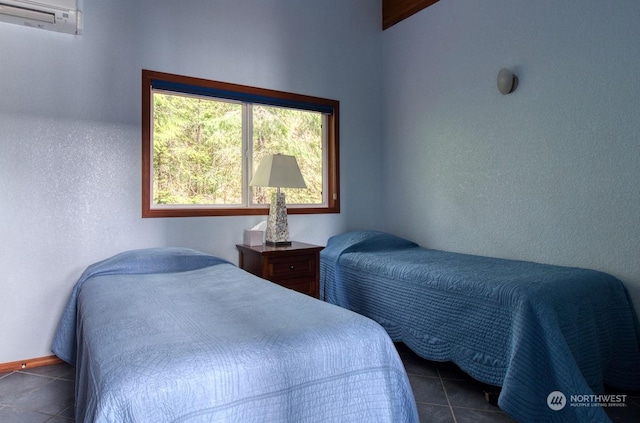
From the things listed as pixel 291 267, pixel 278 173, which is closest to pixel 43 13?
pixel 278 173

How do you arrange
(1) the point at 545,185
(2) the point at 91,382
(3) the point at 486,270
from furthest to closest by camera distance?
(1) the point at 545,185, (3) the point at 486,270, (2) the point at 91,382

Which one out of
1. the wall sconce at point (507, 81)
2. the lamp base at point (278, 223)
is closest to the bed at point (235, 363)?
the lamp base at point (278, 223)

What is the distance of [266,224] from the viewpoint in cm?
317

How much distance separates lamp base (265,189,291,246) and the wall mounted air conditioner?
1.66m

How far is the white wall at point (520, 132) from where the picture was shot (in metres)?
2.29

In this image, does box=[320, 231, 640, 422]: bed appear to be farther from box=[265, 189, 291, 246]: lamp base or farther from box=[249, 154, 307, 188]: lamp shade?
box=[249, 154, 307, 188]: lamp shade

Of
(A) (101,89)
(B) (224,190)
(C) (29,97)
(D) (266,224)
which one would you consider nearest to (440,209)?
(D) (266,224)

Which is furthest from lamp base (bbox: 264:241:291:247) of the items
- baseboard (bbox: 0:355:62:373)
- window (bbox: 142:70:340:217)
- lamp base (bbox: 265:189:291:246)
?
baseboard (bbox: 0:355:62:373)

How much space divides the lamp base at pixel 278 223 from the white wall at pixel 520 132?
1221 millimetres

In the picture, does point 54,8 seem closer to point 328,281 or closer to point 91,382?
point 91,382

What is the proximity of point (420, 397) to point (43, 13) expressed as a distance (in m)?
3.00

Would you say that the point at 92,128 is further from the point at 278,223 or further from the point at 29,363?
the point at 29,363

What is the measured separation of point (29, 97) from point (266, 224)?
1.69 m

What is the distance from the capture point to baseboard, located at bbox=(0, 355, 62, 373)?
2434 millimetres
